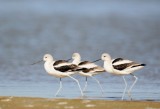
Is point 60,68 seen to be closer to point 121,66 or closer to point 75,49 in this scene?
point 121,66

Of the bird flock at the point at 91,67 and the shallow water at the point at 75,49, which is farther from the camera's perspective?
the shallow water at the point at 75,49

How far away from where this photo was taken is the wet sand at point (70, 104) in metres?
17.4

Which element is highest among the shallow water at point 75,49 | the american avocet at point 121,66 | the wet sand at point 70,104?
the shallow water at point 75,49

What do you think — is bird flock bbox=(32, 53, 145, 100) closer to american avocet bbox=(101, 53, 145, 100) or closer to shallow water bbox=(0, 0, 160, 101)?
american avocet bbox=(101, 53, 145, 100)

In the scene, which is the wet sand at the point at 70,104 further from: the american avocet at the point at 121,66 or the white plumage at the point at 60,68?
the white plumage at the point at 60,68

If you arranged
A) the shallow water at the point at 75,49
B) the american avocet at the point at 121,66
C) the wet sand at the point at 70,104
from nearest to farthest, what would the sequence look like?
the wet sand at the point at 70,104
the american avocet at the point at 121,66
the shallow water at the point at 75,49

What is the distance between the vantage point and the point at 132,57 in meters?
31.5

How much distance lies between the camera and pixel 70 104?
1762 centimetres

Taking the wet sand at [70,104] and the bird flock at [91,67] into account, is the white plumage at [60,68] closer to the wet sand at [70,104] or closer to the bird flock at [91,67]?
the bird flock at [91,67]

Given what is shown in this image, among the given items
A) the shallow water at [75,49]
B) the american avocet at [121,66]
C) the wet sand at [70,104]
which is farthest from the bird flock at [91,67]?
the wet sand at [70,104]

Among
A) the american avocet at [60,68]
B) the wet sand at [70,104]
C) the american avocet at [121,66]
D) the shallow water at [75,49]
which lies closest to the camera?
the wet sand at [70,104]

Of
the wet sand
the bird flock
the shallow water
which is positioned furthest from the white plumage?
the wet sand

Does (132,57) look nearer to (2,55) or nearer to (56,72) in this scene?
(2,55)

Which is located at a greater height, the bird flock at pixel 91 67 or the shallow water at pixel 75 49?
the shallow water at pixel 75 49
